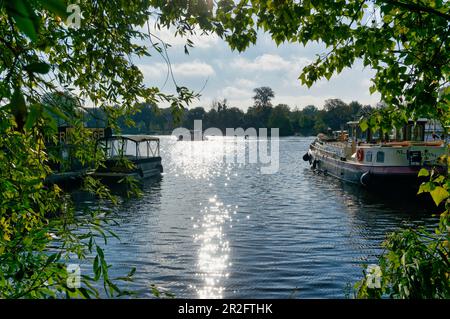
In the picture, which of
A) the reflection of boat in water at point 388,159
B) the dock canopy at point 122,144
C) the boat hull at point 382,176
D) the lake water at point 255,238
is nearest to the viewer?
the dock canopy at point 122,144

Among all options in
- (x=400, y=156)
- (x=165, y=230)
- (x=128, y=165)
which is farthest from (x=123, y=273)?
(x=400, y=156)

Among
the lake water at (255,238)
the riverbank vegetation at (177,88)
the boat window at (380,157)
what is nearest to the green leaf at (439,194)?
the riverbank vegetation at (177,88)

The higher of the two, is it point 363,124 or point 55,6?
point 55,6

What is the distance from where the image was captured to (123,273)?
628 inches

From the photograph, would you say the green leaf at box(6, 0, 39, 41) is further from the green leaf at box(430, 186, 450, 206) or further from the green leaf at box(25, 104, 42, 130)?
the green leaf at box(430, 186, 450, 206)

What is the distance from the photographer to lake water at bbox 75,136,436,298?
591 inches

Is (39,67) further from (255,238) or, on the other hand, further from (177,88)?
(255,238)

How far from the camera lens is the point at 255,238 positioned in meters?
21.3

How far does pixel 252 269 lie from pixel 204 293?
283 centimetres

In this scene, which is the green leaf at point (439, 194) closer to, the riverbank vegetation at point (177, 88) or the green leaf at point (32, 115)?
the riverbank vegetation at point (177, 88)

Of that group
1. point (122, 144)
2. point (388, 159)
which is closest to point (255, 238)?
point (122, 144)

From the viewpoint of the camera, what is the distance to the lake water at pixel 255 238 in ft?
49.3

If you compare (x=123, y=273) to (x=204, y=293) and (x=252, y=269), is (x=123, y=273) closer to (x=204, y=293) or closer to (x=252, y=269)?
(x=204, y=293)

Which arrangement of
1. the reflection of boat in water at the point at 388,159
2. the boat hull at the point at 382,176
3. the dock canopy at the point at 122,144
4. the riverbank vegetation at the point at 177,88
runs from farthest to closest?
the boat hull at the point at 382,176
the reflection of boat in water at the point at 388,159
the dock canopy at the point at 122,144
the riverbank vegetation at the point at 177,88
